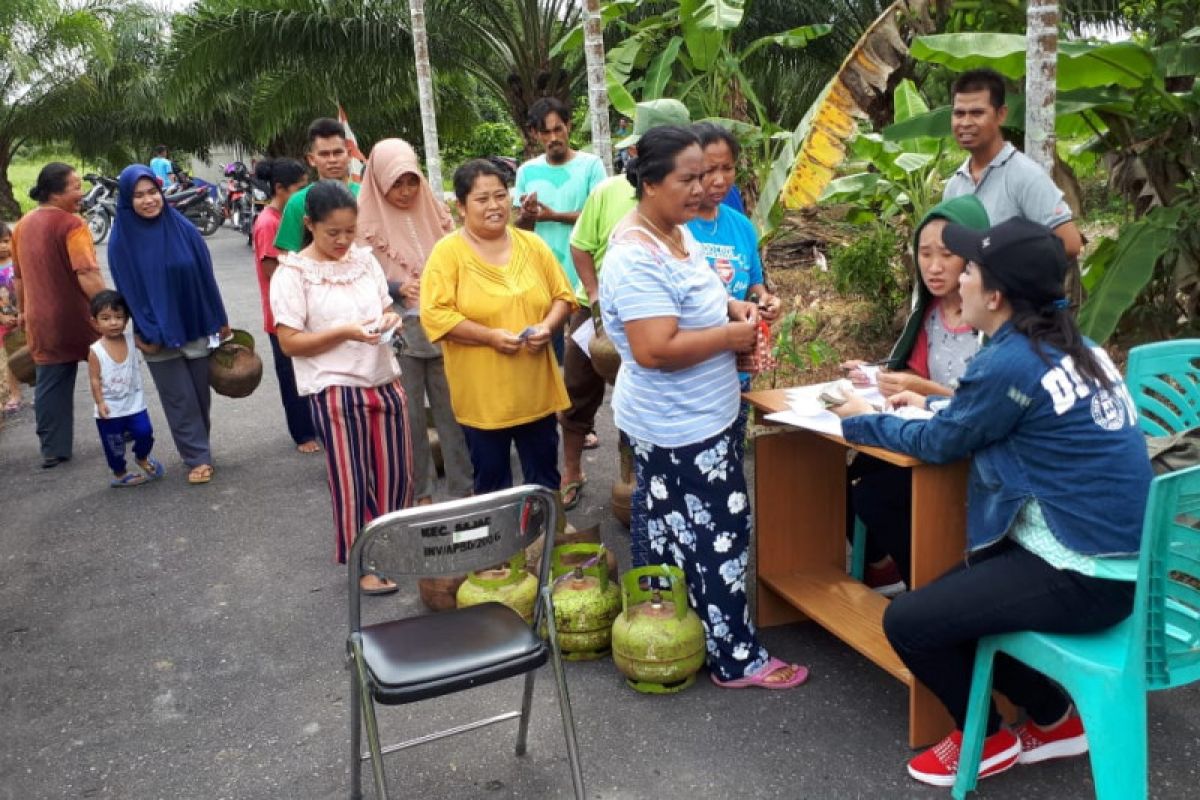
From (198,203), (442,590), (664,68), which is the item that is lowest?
(442,590)

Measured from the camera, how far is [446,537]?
8.79ft

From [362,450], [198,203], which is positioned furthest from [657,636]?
[198,203]

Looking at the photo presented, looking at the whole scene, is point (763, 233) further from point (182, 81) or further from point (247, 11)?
point (182, 81)

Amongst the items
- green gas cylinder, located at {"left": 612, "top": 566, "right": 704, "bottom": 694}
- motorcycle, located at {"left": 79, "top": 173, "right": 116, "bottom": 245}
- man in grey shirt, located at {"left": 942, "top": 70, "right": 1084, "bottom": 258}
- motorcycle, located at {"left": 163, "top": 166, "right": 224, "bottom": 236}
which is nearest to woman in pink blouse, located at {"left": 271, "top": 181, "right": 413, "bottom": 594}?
green gas cylinder, located at {"left": 612, "top": 566, "right": 704, "bottom": 694}

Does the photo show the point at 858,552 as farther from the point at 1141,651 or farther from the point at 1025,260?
the point at 1025,260

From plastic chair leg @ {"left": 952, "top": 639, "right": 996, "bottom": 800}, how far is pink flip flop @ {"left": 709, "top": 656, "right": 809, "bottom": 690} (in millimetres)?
719

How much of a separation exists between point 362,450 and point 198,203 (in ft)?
64.0

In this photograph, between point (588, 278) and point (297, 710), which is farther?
point (588, 278)

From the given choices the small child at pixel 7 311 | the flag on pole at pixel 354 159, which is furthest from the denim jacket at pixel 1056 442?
the small child at pixel 7 311

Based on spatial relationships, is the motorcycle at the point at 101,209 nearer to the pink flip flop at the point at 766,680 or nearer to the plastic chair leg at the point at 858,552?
the plastic chair leg at the point at 858,552

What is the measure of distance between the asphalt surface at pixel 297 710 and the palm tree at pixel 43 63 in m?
18.5

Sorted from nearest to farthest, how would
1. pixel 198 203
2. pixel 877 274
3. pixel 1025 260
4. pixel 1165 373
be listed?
1. pixel 1025 260
2. pixel 1165 373
3. pixel 877 274
4. pixel 198 203

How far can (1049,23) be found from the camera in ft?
13.8

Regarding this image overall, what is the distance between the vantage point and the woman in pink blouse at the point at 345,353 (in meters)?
4.16
